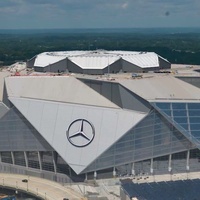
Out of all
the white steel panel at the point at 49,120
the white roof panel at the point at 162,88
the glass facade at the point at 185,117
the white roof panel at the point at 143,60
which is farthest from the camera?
the white roof panel at the point at 143,60

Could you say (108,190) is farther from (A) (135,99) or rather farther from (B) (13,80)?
(B) (13,80)

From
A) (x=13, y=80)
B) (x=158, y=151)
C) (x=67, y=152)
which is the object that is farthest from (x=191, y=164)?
(x=13, y=80)

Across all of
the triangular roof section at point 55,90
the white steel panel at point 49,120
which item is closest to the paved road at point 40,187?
the white steel panel at point 49,120

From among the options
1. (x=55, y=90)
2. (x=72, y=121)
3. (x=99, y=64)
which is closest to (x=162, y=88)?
(x=72, y=121)

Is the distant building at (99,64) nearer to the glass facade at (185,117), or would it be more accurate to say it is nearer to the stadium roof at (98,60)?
the stadium roof at (98,60)

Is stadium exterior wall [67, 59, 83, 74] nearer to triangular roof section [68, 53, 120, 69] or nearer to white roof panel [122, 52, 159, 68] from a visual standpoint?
triangular roof section [68, 53, 120, 69]

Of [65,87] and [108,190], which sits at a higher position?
[65,87]

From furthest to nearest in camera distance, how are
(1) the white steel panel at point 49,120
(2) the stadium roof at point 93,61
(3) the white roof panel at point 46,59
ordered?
(3) the white roof panel at point 46,59 < (2) the stadium roof at point 93,61 < (1) the white steel panel at point 49,120
